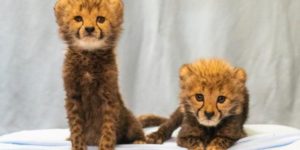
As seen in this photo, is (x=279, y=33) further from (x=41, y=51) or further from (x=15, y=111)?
(x=15, y=111)

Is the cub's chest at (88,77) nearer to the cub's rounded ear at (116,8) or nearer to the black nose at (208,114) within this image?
the cub's rounded ear at (116,8)

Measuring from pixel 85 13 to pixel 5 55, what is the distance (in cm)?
80

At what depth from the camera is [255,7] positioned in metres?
1.98

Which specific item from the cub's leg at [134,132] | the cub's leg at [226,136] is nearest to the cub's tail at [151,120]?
the cub's leg at [134,132]

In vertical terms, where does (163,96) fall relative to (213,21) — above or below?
below

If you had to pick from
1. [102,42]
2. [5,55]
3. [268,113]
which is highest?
[102,42]

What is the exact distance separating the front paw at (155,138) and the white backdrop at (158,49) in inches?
Result: 16.3

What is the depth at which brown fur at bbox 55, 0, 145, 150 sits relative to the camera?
131cm

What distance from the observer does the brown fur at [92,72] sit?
1308 millimetres

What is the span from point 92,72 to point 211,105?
33 centimetres

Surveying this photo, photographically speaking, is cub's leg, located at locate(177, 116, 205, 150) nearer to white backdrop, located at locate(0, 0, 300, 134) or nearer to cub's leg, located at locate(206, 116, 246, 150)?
cub's leg, located at locate(206, 116, 246, 150)

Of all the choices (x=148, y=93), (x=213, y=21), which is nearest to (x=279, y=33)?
(x=213, y=21)

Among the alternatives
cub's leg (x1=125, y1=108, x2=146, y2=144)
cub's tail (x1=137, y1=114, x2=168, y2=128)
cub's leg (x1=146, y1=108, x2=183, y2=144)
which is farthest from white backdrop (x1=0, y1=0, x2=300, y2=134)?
cub's leg (x1=125, y1=108, x2=146, y2=144)

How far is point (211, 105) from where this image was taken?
134 centimetres
